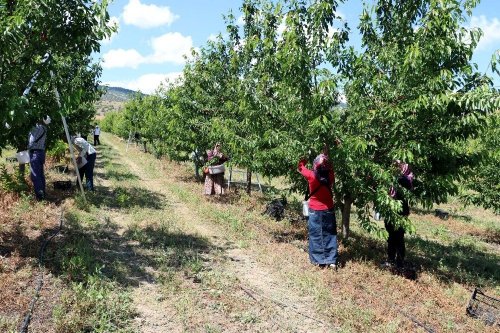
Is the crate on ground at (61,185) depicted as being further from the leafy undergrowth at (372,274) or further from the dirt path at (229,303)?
the dirt path at (229,303)

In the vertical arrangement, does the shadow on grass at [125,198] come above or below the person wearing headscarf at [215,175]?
below

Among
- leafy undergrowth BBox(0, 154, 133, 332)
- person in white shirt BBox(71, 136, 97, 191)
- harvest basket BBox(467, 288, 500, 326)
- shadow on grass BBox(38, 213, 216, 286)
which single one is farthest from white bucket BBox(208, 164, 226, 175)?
harvest basket BBox(467, 288, 500, 326)

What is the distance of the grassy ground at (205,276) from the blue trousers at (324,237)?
28cm

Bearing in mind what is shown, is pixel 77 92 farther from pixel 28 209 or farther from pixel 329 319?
pixel 329 319

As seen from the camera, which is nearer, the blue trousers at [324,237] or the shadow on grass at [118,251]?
the shadow on grass at [118,251]

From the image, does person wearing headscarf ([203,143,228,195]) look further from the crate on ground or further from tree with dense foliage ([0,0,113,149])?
tree with dense foliage ([0,0,113,149])

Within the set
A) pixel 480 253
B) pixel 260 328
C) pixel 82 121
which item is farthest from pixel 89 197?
pixel 480 253

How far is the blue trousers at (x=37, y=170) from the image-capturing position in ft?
30.5

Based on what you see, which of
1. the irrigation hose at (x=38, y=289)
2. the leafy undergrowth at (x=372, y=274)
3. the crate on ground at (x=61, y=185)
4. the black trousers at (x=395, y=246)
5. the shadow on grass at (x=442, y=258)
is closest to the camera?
the irrigation hose at (x=38, y=289)

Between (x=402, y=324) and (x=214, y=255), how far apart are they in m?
3.52

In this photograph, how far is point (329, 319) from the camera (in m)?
5.55

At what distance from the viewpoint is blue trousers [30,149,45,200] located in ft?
30.5

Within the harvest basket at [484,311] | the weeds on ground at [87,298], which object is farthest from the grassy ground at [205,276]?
the harvest basket at [484,311]

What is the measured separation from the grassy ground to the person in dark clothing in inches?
14.9
